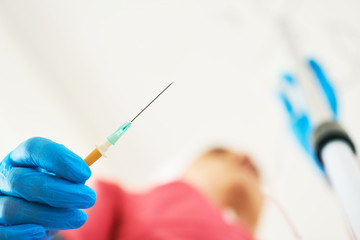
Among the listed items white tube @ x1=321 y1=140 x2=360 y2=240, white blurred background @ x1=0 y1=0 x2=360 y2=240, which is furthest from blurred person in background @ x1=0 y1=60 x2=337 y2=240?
white tube @ x1=321 y1=140 x2=360 y2=240

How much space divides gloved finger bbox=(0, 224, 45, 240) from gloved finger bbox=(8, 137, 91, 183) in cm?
8

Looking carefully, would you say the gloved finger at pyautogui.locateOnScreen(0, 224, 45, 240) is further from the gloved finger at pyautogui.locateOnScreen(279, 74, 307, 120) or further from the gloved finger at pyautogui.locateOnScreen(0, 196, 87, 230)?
the gloved finger at pyautogui.locateOnScreen(279, 74, 307, 120)

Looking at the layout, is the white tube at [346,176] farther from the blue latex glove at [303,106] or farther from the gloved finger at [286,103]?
the gloved finger at [286,103]

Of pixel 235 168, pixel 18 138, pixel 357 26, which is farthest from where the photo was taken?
pixel 235 168

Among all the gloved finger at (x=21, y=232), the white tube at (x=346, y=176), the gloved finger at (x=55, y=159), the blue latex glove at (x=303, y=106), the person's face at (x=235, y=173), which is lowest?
the person's face at (x=235, y=173)

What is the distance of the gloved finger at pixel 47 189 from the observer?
34cm

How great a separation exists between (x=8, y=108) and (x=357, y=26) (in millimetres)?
1147

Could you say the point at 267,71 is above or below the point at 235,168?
above

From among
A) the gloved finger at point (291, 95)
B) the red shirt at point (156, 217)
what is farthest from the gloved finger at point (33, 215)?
the gloved finger at point (291, 95)

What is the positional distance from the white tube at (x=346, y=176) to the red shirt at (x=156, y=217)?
0.42m

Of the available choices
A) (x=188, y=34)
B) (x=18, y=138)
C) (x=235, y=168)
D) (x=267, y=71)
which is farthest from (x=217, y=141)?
(x=18, y=138)

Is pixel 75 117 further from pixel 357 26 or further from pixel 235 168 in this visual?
pixel 357 26

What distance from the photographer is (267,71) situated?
1144 millimetres

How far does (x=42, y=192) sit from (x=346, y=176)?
1.41 ft
